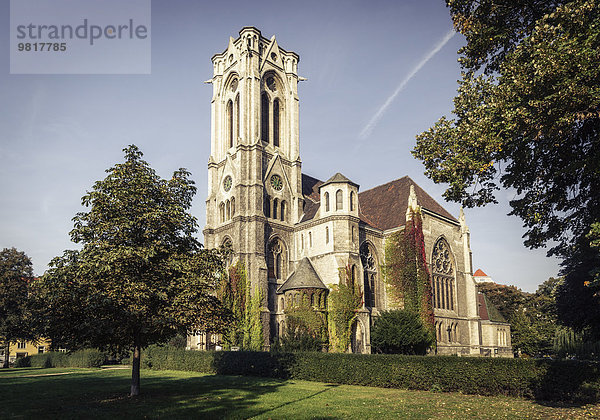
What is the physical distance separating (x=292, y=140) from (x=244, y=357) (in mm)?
25698

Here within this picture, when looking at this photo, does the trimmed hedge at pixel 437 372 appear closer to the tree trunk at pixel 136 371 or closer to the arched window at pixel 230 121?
the tree trunk at pixel 136 371

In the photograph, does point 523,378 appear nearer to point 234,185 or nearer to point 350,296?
point 350,296

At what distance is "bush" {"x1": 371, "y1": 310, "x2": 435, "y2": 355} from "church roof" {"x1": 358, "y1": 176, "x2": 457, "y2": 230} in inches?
388

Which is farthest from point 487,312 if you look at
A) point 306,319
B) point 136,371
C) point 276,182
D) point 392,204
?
point 136,371

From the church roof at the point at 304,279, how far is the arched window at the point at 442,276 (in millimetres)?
11736

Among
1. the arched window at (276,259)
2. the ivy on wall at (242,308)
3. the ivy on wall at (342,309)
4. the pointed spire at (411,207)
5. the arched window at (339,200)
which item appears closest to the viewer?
the ivy on wall at (342,309)

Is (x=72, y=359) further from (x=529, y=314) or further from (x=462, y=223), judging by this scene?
(x=529, y=314)

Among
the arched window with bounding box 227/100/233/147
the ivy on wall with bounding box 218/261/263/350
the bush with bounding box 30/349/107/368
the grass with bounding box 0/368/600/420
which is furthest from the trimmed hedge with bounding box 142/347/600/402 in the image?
the arched window with bounding box 227/100/233/147

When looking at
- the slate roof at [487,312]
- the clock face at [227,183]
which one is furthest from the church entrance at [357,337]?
the clock face at [227,183]

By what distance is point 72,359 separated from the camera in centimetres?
4447

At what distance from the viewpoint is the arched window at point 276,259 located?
4284cm

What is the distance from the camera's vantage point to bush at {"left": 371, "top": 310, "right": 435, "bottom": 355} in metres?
36.6

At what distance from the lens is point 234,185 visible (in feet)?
149

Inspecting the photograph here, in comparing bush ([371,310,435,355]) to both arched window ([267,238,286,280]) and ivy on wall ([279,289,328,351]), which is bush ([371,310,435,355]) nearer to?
ivy on wall ([279,289,328,351])
